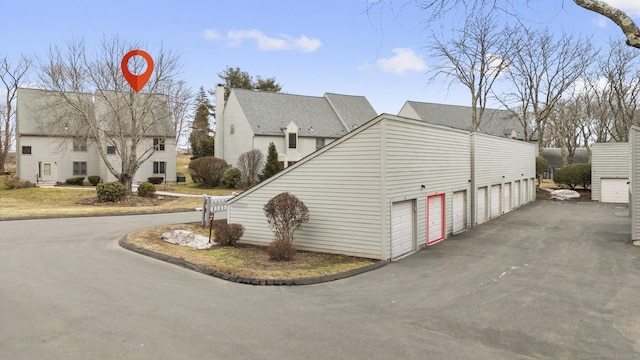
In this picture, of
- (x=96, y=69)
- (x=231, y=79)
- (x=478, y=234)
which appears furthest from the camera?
(x=231, y=79)

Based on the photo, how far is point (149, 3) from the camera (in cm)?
1528

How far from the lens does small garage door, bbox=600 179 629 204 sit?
1189 inches

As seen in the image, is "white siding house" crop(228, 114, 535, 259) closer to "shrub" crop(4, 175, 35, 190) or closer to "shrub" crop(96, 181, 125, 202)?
"shrub" crop(96, 181, 125, 202)

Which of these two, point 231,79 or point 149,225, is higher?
point 231,79

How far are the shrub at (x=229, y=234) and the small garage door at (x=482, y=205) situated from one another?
12012 mm

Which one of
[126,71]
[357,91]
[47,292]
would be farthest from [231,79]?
[47,292]

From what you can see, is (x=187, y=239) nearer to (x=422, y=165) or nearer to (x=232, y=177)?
(x=422, y=165)

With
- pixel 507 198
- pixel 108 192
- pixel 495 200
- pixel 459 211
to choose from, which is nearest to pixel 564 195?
pixel 507 198

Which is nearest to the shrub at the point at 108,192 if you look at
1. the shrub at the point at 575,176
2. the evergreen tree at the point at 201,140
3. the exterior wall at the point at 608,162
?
the evergreen tree at the point at 201,140

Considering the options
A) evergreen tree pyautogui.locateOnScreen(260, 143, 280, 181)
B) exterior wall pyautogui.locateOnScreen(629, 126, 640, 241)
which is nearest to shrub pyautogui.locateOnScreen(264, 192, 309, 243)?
exterior wall pyautogui.locateOnScreen(629, 126, 640, 241)

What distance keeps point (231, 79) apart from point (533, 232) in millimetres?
56476

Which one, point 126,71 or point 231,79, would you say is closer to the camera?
point 126,71

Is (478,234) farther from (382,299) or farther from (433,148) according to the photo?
(382,299)

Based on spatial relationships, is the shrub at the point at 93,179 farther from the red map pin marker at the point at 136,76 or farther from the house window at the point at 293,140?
the house window at the point at 293,140
